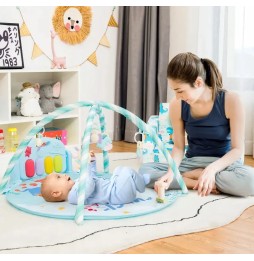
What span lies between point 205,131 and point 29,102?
1.48 metres

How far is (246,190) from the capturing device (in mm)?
2342

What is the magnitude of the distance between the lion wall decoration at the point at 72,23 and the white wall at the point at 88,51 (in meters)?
0.05

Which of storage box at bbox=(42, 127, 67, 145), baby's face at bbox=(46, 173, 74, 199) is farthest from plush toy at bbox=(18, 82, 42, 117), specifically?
baby's face at bbox=(46, 173, 74, 199)

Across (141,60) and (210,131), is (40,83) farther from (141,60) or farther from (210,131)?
(210,131)

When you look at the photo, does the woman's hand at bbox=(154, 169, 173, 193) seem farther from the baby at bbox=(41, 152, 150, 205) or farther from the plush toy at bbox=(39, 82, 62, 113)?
the plush toy at bbox=(39, 82, 62, 113)

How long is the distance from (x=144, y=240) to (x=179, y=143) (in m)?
0.76

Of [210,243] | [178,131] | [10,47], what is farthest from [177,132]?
[10,47]

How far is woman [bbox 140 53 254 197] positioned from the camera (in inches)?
86.9

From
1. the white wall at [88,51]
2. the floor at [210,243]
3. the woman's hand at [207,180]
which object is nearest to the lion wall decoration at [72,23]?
the white wall at [88,51]

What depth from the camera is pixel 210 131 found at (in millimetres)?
2418

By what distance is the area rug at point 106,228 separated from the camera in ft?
5.74

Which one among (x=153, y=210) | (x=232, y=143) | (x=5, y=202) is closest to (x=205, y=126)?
(x=232, y=143)

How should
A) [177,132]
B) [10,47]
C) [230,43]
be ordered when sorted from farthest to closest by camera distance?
[230,43] → [10,47] → [177,132]
